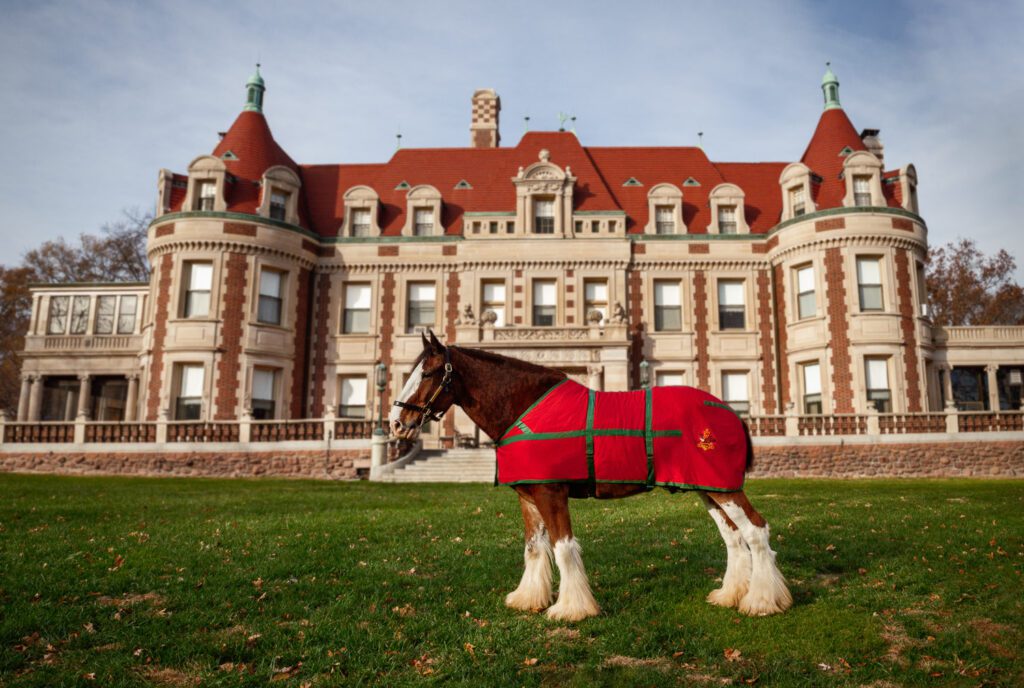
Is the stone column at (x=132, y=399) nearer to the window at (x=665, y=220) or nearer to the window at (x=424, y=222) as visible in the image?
the window at (x=424, y=222)

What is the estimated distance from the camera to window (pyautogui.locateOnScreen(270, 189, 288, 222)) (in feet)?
88.7

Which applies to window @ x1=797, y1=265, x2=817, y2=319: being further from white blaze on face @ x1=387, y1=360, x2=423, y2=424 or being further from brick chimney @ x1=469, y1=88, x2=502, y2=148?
white blaze on face @ x1=387, y1=360, x2=423, y2=424

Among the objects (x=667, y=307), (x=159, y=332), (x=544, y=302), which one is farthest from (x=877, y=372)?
(x=159, y=332)

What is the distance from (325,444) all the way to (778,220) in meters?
19.7

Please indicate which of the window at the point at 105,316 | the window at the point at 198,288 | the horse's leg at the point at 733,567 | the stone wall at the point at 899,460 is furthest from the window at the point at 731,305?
the window at the point at 105,316

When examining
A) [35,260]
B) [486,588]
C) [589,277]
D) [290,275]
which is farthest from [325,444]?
[35,260]

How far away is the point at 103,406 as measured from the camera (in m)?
31.5

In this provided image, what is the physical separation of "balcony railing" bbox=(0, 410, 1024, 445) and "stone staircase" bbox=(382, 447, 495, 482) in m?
1.89

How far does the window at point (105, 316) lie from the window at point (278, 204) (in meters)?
9.00

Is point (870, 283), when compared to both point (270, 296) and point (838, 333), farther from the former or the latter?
point (270, 296)

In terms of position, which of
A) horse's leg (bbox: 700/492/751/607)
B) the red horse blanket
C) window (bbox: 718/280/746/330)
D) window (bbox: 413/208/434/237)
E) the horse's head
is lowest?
horse's leg (bbox: 700/492/751/607)

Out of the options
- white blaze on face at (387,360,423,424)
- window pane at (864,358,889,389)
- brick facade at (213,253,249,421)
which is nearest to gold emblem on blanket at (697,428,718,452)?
white blaze on face at (387,360,423,424)

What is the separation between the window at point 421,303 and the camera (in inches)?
1097

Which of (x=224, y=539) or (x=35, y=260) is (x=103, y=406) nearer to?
(x=35, y=260)
